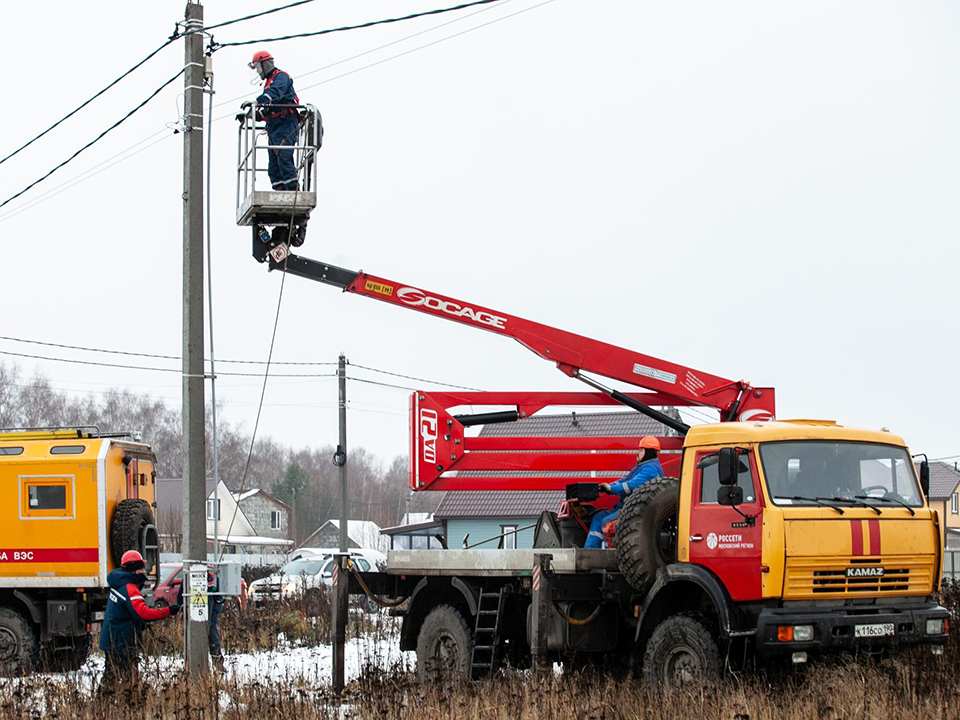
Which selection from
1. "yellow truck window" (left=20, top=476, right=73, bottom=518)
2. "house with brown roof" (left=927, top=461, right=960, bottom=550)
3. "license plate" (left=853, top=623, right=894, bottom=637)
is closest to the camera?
"license plate" (left=853, top=623, right=894, bottom=637)

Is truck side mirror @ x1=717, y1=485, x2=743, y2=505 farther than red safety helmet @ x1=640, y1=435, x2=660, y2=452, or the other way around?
red safety helmet @ x1=640, y1=435, x2=660, y2=452

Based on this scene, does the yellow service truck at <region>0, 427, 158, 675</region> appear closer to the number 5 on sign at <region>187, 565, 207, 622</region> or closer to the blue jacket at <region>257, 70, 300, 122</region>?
the number 5 on sign at <region>187, 565, 207, 622</region>

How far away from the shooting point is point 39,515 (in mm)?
16203

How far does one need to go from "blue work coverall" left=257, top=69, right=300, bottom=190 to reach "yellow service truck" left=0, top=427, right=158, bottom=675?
208 inches

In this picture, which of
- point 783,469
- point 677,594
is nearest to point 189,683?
point 677,594

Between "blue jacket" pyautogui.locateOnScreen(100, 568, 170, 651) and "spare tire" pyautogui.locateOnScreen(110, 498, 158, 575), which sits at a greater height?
"spare tire" pyautogui.locateOnScreen(110, 498, 158, 575)

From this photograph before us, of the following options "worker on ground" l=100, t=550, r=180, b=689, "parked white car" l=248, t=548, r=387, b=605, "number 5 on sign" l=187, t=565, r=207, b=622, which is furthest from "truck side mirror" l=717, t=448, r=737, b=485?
"parked white car" l=248, t=548, r=387, b=605

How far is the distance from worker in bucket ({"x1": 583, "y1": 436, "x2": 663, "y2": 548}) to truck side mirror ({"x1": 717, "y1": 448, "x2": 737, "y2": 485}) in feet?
4.68

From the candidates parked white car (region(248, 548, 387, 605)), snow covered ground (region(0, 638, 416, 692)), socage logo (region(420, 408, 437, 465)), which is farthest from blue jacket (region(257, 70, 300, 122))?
parked white car (region(248, 548, 387, 605))

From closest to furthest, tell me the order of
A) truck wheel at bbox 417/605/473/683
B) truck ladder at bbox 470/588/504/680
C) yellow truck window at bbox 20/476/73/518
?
truck ladder at bbox 470/588/504/680 < truck wheel at bbox 417/605/473/683 < yellow truck window at bbox 20/476/73/518

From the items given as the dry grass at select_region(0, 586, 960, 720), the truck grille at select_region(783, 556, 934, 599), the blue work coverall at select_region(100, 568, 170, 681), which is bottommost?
the dry grass at select_region(0, 586, 960, 720)

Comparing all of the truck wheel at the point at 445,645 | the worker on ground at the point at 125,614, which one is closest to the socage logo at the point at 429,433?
the truck wheel at the point at 445,645

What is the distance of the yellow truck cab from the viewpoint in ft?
32.5

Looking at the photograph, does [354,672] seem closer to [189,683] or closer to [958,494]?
[189,683]
